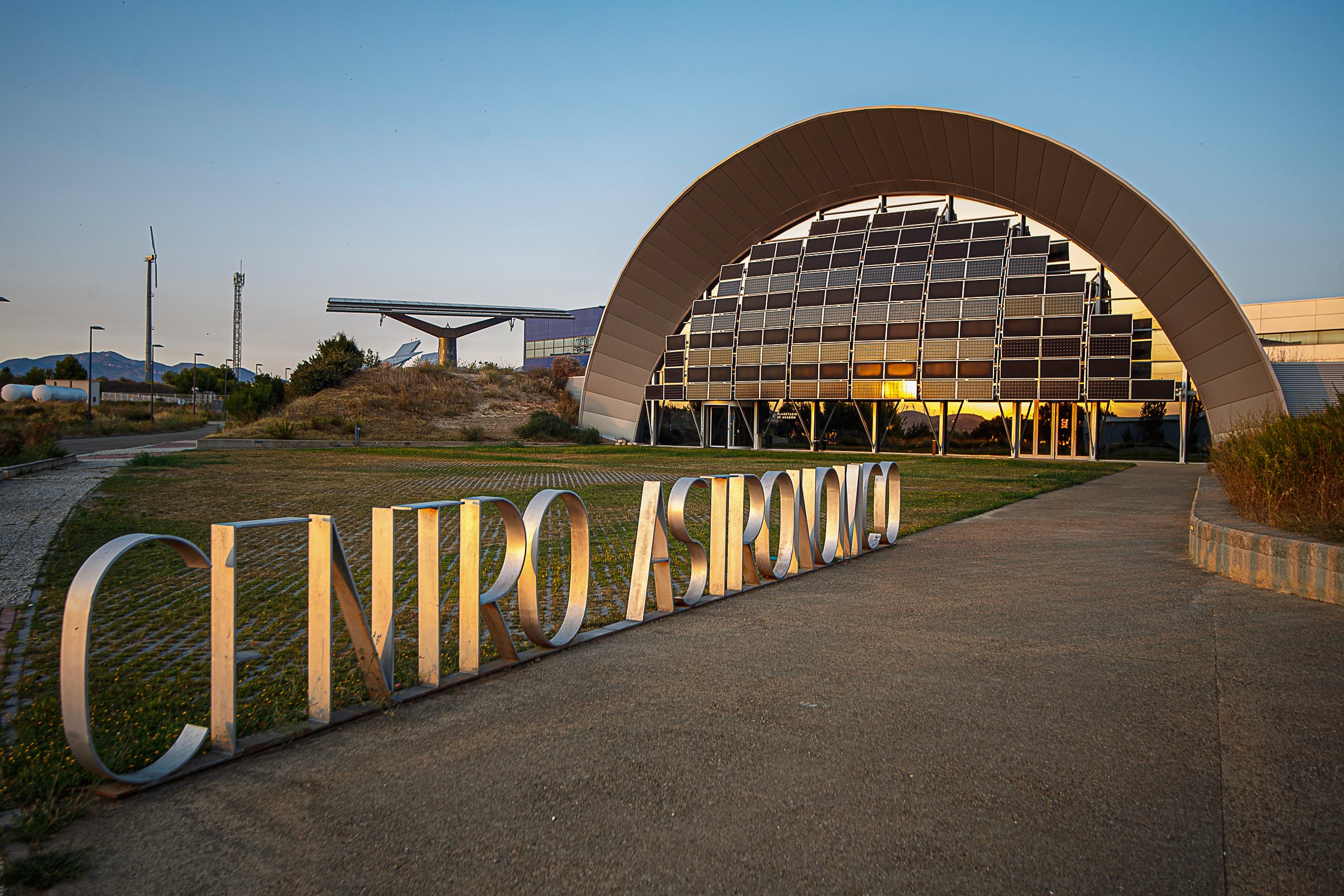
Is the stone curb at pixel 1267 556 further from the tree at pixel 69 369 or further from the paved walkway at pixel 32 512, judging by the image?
the tree at pixel 69 369

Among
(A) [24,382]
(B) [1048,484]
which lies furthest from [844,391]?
(A) [24,382]

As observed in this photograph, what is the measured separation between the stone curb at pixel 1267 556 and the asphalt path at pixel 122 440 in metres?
31.8

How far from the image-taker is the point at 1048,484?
65.0 ft

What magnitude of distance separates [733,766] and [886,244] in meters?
39.7

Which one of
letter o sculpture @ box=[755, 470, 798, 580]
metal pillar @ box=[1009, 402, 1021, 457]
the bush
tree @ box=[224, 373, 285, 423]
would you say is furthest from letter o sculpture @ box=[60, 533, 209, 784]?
tree @ box=[224, 373, 285, 423]

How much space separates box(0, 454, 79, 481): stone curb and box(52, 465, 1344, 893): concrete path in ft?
58.7

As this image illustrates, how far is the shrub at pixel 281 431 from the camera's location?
120 ft

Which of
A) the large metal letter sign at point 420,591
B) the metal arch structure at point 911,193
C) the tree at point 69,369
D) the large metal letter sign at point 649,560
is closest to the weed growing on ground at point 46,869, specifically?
the large metal letter sign at point 420,591

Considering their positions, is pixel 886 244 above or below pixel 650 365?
above

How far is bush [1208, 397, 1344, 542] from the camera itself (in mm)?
7105

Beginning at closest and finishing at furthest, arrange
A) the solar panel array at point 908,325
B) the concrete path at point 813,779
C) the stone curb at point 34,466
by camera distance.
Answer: the concrete path at point 813,779 < the stone curb at point 34,466 < the solar panel array at point 908,325

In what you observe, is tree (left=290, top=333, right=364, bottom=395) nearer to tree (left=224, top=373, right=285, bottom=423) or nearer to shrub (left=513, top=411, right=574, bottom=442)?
tree (left=224, top=373, right=285, bottom=423)

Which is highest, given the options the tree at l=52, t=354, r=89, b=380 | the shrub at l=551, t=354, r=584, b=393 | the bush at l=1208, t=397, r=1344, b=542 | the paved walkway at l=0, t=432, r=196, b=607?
the tree at l=52, t=354, r=89, b=380

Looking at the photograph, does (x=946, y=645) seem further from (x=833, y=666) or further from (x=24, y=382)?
(x=24, y=382)
